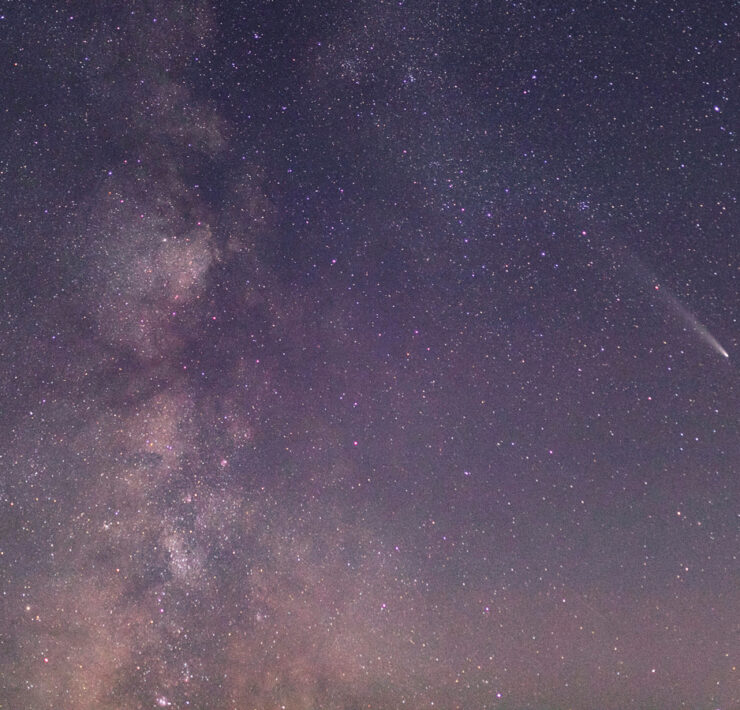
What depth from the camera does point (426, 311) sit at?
4.02 m

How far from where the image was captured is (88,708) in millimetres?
4148

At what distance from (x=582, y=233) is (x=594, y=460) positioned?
156cm

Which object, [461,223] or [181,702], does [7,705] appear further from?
[461,223]

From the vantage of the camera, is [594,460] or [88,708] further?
[88,708]

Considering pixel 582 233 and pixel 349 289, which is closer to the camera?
pixel 582 233

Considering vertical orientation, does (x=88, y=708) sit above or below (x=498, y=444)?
below

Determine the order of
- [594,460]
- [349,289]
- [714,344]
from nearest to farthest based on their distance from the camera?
[714,344] < [594,460] < [349,289]

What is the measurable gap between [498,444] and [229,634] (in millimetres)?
2457

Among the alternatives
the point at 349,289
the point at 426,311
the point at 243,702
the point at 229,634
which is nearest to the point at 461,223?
the point at 426,311

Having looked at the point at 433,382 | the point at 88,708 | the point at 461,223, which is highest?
the point at 461,223

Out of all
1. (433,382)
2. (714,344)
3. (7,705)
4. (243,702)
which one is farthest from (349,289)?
(7,705)

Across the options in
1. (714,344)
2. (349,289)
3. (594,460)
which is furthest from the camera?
(349,289)

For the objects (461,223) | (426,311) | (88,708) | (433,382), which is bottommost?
(88,708)

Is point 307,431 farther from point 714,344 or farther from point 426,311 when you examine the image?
point 714,344
